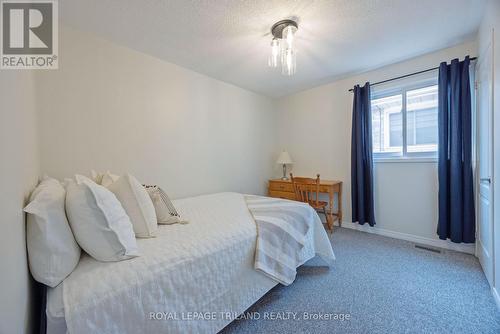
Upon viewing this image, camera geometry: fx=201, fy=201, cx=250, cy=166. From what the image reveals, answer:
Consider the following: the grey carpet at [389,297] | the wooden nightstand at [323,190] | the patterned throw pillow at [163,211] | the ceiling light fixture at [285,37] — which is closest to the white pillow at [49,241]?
the patterned throw pillow at [163,211]

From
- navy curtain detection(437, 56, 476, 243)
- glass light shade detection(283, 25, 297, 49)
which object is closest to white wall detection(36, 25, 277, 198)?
glass light shade detection(283, 25, 297, 49)

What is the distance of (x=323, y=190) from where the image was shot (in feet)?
9.95

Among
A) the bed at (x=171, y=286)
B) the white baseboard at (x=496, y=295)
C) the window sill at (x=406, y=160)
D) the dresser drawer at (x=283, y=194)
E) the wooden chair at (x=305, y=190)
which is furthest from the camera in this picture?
the dresser drawer at (x=283, y=194)

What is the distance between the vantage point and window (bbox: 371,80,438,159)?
2471mm

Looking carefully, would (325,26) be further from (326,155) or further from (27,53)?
(27,53)

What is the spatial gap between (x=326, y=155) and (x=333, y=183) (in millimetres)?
596

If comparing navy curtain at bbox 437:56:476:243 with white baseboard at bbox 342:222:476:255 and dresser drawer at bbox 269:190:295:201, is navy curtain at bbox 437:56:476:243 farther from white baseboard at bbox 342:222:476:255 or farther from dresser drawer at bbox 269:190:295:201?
dresser drawer at bbox 269:190:295:201

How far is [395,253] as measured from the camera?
2.27 metres

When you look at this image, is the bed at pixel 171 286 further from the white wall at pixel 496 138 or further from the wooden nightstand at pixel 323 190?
the wooden nightstand at pixel 323 190

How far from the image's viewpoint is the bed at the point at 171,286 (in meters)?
0.80

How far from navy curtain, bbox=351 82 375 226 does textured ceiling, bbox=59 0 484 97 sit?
474 millimetres

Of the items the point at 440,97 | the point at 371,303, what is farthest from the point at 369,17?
the point at 371,303

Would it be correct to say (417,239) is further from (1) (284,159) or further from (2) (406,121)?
(1) (284,159)

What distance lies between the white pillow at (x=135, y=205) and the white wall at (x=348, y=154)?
2.86m
